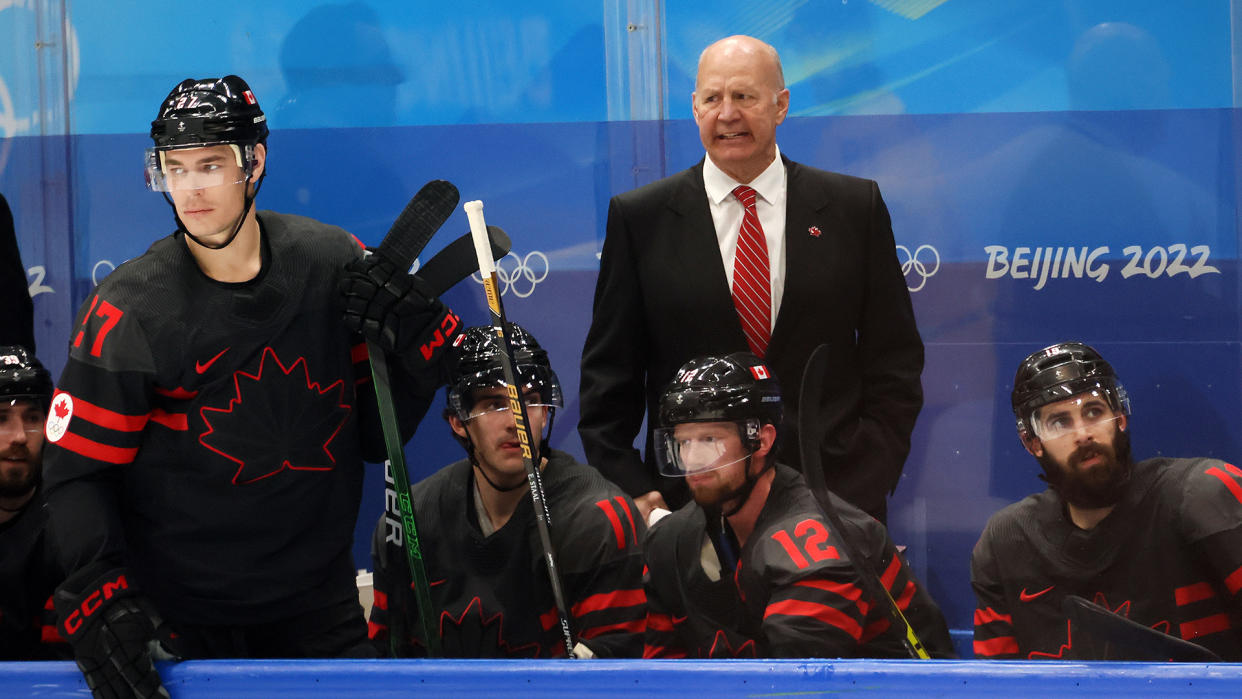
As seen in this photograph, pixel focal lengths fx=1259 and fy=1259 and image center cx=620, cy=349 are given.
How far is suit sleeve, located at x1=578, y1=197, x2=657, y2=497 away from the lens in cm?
258

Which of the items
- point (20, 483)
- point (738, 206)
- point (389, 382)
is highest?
point (738, 206)

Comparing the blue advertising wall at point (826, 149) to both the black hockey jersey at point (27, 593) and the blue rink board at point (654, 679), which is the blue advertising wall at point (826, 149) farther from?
the blue rink board at point (654, 679)

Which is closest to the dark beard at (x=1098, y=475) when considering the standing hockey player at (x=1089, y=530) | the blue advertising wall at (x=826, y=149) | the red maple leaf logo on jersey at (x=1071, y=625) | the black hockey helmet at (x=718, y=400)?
the standing hockey player at (x=1089, y=530)

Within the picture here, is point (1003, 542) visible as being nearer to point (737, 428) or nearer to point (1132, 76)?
point (737, 428)

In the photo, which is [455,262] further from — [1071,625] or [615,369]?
[1071,625]

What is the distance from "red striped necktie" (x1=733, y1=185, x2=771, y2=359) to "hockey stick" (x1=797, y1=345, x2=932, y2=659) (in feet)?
1.34

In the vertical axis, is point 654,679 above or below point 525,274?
below

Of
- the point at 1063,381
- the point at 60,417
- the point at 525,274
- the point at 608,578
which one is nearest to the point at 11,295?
the point at 60,417

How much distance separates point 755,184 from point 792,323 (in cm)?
31

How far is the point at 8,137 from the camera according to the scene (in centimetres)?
336

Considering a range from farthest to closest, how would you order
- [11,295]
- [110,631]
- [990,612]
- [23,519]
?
1. [11,295]
2. [23,519]
3. [990,612]
4. [110,631]

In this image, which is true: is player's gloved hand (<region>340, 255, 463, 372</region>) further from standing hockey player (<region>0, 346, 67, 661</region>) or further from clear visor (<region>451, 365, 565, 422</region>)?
standing hockey player (<region>0, 346, 67, 661</region>)

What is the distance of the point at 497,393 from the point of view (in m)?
2.66

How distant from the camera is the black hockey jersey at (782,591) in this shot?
2.18 metres
